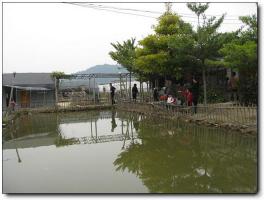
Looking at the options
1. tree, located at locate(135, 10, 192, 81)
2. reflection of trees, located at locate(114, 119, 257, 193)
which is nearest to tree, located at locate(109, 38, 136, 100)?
tree, located at locate(135, 10, 192, 81)

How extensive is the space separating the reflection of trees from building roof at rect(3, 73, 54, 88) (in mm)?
17700

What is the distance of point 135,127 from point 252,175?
24.6 feet

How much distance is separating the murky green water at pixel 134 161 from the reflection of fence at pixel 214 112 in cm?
45

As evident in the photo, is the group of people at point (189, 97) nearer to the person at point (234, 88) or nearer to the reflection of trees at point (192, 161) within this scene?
the person at point (234, 88)

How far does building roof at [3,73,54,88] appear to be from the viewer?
2722 centimetres

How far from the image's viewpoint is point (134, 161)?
8.09 metres

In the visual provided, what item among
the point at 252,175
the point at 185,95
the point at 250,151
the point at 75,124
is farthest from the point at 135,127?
the point at 252,175

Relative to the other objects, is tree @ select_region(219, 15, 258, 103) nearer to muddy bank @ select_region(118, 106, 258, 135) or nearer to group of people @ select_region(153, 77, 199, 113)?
muddy bank @ select_region(118, 106, 258, 135)

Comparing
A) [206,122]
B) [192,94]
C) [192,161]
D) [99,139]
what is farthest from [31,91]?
[192,161]

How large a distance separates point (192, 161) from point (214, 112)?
3751 mm

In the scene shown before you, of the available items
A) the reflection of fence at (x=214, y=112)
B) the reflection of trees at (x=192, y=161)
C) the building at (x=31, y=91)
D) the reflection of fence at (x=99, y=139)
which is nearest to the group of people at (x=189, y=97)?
the reflection of fence at (x=214, y=112)

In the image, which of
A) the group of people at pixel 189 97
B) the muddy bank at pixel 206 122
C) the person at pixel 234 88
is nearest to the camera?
the muddy bank at pixel 206 122

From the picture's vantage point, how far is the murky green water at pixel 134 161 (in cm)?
608

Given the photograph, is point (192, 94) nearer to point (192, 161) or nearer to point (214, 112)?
point (214, 112)
